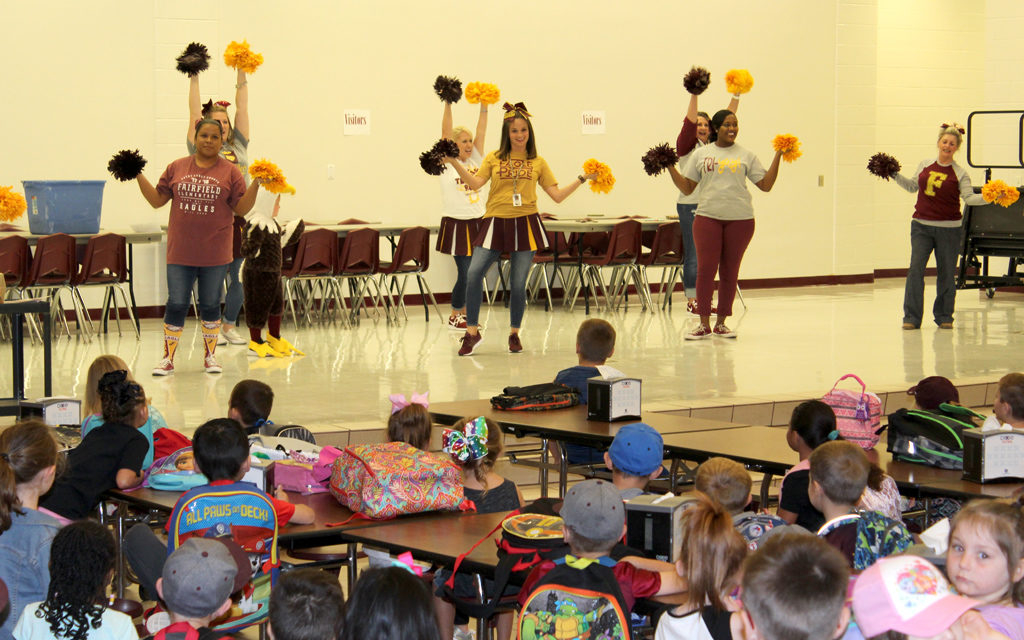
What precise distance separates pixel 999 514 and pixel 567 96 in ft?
33.8

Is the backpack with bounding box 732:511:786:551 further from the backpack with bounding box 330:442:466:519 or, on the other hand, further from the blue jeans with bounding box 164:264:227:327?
the blue jeans with bounding box 164:264:227:327

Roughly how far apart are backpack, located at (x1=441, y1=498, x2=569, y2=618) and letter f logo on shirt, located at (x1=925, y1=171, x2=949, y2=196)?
6.83m

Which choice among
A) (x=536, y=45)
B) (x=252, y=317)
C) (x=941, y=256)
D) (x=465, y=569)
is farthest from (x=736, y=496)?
(x=536, y=45)

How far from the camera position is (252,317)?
26.5ft

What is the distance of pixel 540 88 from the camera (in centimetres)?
1233

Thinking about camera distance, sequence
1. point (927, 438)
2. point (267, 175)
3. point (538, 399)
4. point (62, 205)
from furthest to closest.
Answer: point (62, 205) < point (267, 175) < point (538, 399) < point (927, 438)

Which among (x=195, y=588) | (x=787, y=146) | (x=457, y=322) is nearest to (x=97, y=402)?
(x=195, y=588)

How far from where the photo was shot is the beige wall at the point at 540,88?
10.4 metres

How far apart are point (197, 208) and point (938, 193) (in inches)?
216

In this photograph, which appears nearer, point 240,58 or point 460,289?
point 240,58

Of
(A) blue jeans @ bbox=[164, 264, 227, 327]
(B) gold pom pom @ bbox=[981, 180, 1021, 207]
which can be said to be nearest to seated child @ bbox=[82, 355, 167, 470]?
(A) blue jeans @ bbox=[164, 264, 227, 327]

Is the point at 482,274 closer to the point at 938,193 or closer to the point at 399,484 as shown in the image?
the point at 938,193

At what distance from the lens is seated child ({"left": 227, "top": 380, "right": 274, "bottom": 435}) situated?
425 centimetres

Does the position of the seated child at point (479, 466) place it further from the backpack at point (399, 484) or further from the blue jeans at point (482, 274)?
the blue jeans at point (482, 274)
